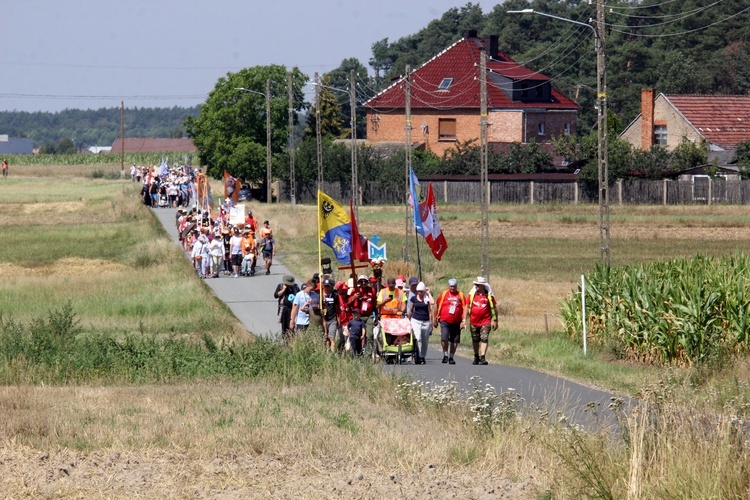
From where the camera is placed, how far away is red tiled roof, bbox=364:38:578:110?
8744cm

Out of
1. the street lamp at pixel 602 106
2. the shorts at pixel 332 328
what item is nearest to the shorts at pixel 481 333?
the shorts at pixel 332 328

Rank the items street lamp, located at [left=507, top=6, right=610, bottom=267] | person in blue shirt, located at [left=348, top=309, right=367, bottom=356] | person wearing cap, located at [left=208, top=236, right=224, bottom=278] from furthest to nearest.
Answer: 1. person wearing cap, located at [left=208, top=236, right=224, bottom=278]
2. street lamp, located at [left=507, top=6, right=610, bottom=267]
3. person in blue shirt, located at [left=348, top=309, right=367, bottom=356]

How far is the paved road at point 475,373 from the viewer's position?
43.1 feet

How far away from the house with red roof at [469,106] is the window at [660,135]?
7.81 meters

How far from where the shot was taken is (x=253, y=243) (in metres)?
36.7

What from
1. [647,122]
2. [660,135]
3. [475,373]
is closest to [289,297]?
[475,373]

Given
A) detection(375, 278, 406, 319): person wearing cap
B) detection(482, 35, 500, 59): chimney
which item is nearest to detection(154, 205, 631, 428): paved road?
detection(375, 278, 406, 319): person wearing cap

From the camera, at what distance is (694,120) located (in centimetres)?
7981

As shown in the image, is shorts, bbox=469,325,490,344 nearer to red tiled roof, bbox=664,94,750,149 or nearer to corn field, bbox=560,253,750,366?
corn field, bbox=560,253,750,366

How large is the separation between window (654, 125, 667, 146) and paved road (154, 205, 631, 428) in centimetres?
5321

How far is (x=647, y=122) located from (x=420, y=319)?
66188 mm

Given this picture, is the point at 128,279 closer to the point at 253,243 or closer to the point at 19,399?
the point at 253,243

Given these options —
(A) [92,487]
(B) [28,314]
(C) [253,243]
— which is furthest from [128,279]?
(A) [92,487]

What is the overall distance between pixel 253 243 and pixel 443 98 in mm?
54108
